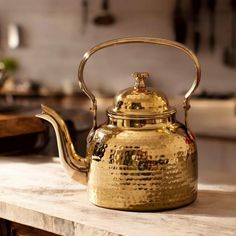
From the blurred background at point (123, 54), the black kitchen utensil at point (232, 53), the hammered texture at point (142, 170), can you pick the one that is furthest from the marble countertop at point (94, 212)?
the black kitchen utensil at point (232, 53)

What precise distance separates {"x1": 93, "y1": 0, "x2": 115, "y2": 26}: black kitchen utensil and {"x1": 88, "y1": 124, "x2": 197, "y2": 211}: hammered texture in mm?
3169

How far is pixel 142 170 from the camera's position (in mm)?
940

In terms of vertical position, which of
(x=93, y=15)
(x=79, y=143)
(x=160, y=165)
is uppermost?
(x=93, y=15)

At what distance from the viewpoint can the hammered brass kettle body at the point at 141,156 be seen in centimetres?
94

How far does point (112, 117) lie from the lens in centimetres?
100

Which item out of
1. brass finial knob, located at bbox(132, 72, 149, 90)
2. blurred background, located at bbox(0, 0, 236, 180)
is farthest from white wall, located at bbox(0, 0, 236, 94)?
brass finial knob, located at bbox(132, 72, 149, 90)

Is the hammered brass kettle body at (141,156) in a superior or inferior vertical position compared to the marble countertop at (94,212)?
superior

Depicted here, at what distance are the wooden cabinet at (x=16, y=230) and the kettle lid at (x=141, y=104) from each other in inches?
10.5

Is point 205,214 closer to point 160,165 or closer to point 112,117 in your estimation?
point 160,165

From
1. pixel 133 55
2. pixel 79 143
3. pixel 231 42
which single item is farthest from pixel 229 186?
pixel 133 55

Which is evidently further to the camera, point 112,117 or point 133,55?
point 133,55

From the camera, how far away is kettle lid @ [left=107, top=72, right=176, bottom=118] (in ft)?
3.23

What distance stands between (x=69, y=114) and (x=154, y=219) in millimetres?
896

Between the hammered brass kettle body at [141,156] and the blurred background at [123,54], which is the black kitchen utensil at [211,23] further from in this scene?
the hammered brass kettle body at [141,156]
